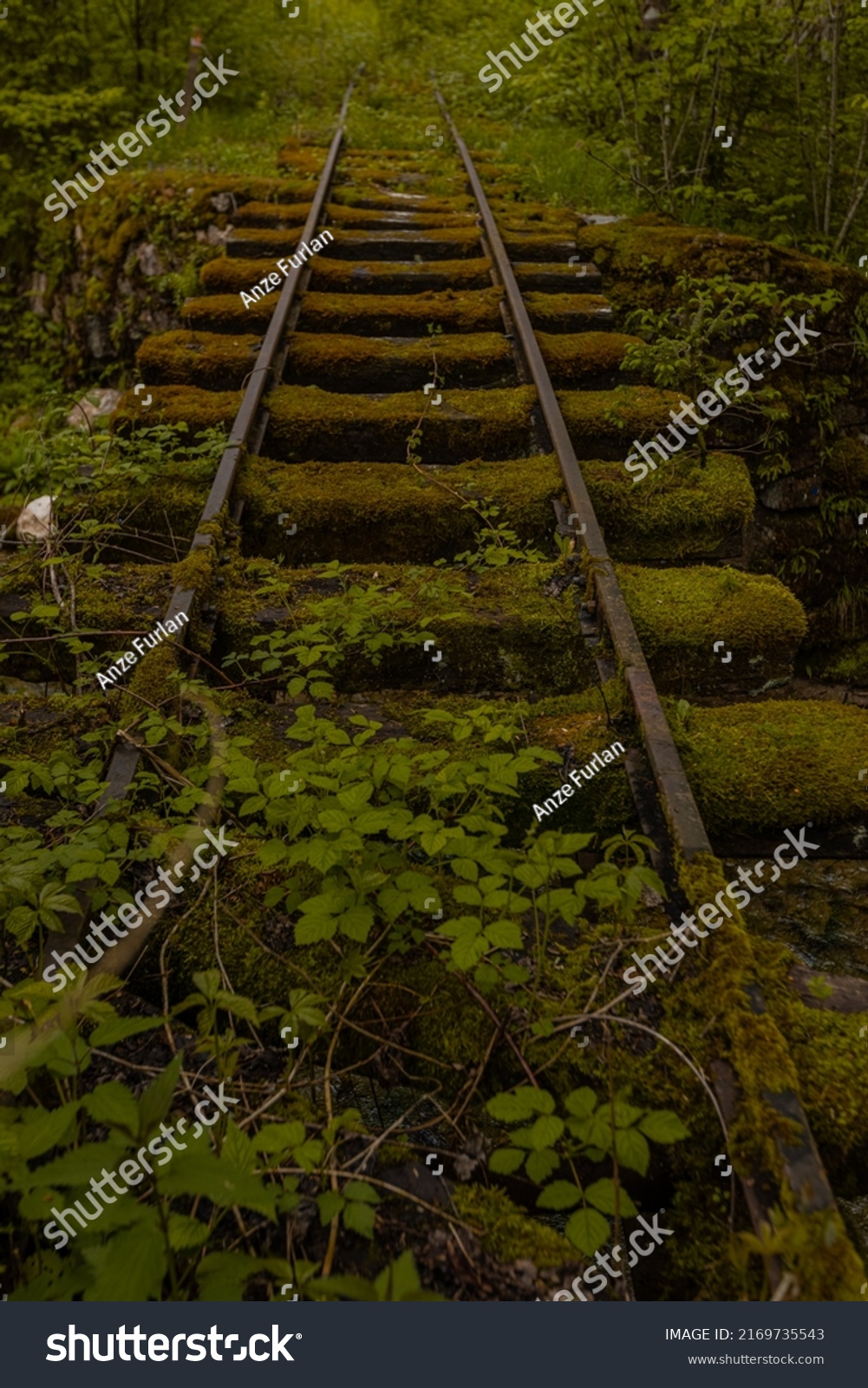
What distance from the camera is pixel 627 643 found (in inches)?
109

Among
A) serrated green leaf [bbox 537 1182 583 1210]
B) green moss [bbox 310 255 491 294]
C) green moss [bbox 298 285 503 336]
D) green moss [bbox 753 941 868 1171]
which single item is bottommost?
green moss [bbox 753 941 868 1171]

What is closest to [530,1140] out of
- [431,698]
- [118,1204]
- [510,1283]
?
[510,1283]

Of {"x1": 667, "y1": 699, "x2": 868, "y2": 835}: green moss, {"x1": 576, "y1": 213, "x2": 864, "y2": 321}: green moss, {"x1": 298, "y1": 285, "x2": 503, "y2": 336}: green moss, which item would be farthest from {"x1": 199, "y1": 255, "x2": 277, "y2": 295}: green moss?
{"x1": 667, "y1": 699, "x2": 868, "y2": 835}: green moss

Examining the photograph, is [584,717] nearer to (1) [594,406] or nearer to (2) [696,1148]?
(2) [696,1148]

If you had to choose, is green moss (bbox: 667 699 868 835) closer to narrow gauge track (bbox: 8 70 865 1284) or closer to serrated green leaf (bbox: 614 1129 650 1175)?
narrow gauge track (bbox: 8 70 865 1284)

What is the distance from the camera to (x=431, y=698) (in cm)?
297

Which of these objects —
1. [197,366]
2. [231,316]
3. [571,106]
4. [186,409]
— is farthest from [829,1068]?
[571,106]

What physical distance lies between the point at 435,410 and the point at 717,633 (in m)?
2.08

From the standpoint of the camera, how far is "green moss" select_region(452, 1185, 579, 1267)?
1557 millimetres

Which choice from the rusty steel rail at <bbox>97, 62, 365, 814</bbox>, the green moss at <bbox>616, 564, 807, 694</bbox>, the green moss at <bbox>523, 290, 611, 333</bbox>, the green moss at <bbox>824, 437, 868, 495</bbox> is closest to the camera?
the rusty steel rail at <bbox>97, 62, 365, 814</bbox>

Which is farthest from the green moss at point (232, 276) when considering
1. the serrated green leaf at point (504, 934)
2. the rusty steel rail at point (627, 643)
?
the serrated green leaf at point (504, 934)

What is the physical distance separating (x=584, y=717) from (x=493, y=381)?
114 inches

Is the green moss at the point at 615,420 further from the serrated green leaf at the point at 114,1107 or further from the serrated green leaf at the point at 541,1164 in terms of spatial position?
the serrated green leaf at the point at 114,1107

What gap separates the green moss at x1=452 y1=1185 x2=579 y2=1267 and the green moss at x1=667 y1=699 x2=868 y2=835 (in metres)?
1.18
